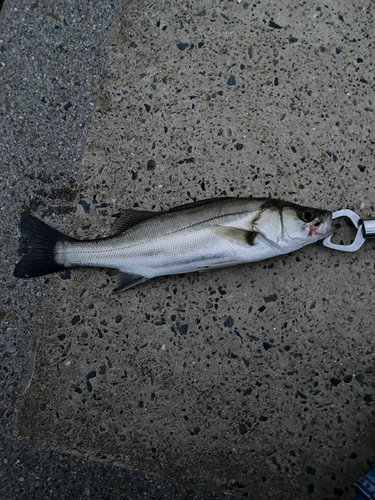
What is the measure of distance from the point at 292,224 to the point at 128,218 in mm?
1256

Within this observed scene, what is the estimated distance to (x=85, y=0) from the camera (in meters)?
3.09

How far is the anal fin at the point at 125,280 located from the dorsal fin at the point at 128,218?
1.08 feet

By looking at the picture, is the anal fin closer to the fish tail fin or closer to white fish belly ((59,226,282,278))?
white fish belly ((59,226,282,278))

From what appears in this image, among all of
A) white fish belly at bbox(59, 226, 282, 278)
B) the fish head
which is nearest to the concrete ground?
white fish belly at bbox(59, 226, 282, 278)

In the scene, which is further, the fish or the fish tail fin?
the fish tail fin

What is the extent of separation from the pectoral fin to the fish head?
86 millimetres

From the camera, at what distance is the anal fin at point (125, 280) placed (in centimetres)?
267

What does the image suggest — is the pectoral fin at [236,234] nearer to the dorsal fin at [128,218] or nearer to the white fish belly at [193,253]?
the white fish belly at [193,253]

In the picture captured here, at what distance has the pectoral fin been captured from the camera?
97.8 inches

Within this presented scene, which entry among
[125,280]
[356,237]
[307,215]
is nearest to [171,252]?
[125,280]

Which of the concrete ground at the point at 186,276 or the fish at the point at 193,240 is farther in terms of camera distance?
the concrete ground at the point at 186,276

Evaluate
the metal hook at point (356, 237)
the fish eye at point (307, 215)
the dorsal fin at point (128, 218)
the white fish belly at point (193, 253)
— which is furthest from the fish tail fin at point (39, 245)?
the metal hook at point (356, 237)

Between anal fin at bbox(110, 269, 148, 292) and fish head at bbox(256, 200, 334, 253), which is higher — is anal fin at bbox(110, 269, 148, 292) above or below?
below

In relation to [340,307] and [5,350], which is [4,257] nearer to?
[5,350]
